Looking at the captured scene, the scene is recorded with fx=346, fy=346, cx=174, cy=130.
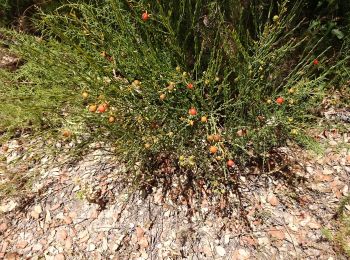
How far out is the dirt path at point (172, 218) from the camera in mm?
2041

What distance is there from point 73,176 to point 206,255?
1.03 m

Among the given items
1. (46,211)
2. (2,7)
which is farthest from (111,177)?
(2,7)

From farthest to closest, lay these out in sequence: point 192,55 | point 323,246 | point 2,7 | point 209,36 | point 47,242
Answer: point 2,7
point 192,55
point 209,36
point 47,242
point 323,246

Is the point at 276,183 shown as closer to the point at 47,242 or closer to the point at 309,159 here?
the point at 309,159

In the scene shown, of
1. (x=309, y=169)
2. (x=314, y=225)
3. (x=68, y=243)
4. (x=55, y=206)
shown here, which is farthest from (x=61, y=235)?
(x=309, y=169)

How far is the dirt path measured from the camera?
6.70 ft

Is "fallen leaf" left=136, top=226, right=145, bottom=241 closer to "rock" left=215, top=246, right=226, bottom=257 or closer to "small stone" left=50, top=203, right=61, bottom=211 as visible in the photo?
"rock" left=215, top=246, right=226, bottom=257

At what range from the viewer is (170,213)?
2.17 m

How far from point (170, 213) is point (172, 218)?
0.11ft

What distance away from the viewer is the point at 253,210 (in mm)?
2152

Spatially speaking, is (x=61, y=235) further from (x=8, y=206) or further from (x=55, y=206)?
(x=8, y=206)

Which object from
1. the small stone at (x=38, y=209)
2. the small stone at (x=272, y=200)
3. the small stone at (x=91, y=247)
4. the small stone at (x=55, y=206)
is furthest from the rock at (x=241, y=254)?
the small stone at (x=38, y=209)

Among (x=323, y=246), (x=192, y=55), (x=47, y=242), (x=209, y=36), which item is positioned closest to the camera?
(x=323, y=246)

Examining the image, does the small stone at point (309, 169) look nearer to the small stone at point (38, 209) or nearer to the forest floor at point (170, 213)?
the forest floor at point (170, 213)
